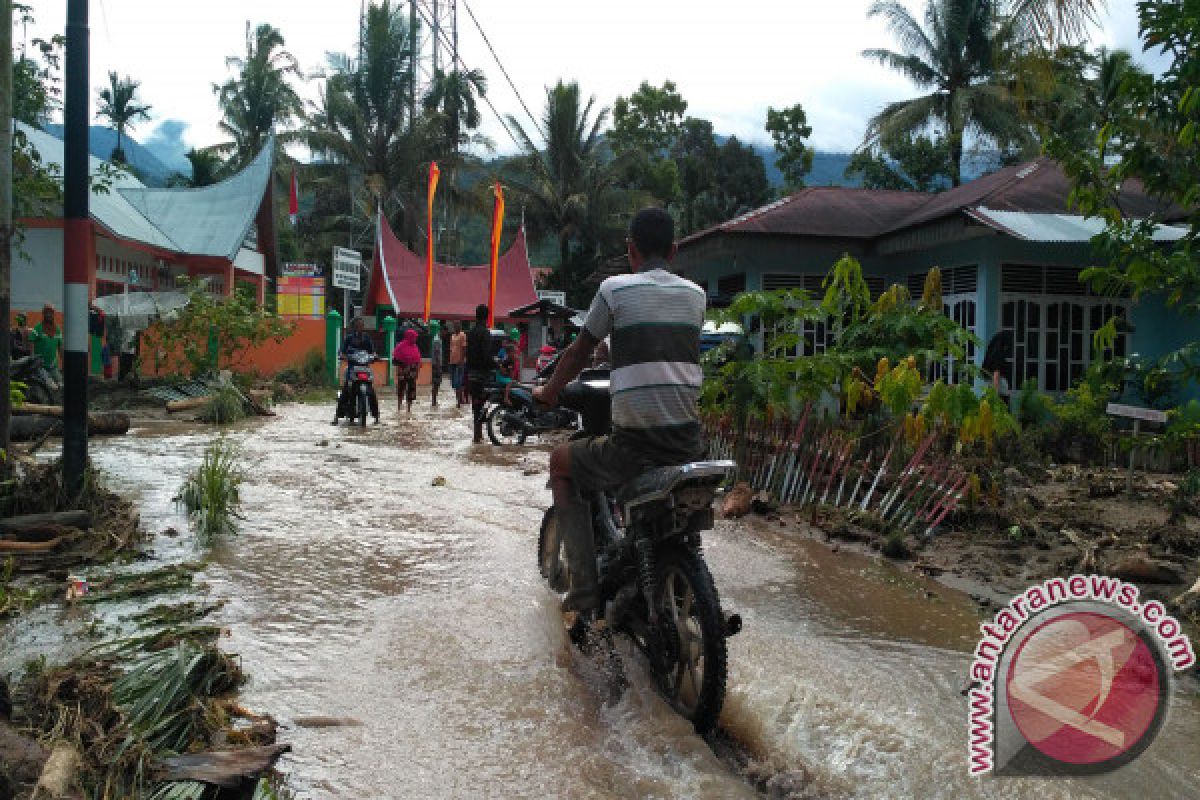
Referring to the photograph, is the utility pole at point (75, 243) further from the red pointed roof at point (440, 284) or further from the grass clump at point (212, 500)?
the red pointed roof at point (440, 284)

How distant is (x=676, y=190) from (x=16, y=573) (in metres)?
40.2

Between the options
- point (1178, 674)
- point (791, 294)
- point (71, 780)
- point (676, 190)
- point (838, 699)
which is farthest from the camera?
point (676, 190)

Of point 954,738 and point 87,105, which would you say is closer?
point 954,738

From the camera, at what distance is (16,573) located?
522 cm

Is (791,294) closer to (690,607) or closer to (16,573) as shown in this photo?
(690,607)

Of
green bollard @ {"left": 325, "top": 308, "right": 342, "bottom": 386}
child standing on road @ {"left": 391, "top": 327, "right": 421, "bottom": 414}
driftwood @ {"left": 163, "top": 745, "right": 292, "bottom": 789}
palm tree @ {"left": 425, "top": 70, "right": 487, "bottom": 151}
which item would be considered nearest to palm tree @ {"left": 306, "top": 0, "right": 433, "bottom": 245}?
palm tree @ {"left": 425, "top": 70, "right": 487, "bottom": 151}

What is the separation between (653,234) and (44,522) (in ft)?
13.8

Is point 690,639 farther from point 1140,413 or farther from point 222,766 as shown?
point 1140,413

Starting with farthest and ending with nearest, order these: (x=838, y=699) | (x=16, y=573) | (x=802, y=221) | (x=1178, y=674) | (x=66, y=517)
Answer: (x=802, y=221), (x=66, y=517), (x=16, y=573), (x=1178, y=674), (x=838, y=699)

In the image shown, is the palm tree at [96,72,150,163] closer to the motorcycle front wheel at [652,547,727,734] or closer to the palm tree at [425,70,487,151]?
the palm tree at [425,70,487,151]

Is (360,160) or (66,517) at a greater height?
(360,160)

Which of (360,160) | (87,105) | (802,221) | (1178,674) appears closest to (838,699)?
(1178,674)

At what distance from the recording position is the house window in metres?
15.7

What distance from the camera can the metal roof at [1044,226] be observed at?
1345 centimetres
